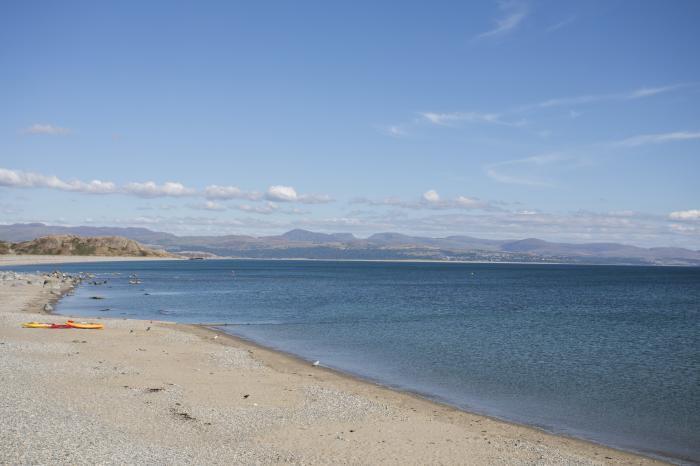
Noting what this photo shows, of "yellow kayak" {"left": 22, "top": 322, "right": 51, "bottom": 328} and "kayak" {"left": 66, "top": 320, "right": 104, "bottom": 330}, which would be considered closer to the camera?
"yellow kayak" {"left": 22, "top": 322, "right": 51, "bottom": 328}

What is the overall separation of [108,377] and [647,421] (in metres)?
19.9

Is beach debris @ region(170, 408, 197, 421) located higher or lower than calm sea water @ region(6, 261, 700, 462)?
higher

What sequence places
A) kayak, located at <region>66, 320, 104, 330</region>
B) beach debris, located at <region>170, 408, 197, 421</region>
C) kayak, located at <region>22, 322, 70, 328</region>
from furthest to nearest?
1. kayak, located at <region>66, 320, 104, 330</region>
2. kayak, located at <region>22, 322, 70, 328</region>
3. beach debris, located at <region>170, 408, 197, 421</region>

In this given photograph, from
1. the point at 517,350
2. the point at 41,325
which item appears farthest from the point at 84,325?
the point at 517,350

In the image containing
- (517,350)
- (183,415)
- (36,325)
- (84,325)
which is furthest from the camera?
(84,325)

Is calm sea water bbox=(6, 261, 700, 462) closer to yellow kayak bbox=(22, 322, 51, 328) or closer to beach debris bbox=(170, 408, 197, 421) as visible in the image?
beach debris bbox=(170, 408, 197, 421)

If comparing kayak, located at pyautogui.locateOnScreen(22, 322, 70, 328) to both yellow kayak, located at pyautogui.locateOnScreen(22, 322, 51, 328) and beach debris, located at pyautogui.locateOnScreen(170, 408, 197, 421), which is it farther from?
beach debris, located at pyautogui.locateOnScreen(170, 408, 197, 421)

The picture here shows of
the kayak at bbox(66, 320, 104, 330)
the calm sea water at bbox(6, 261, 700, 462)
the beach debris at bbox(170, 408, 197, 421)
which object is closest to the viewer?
the beach debris at bbox(170, 408, 197, 421)

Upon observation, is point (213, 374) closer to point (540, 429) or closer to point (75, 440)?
point (75, 440)

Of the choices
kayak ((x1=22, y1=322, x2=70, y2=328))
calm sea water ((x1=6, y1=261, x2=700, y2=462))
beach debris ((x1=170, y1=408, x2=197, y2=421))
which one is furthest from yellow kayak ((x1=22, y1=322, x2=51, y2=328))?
beach debris ((x1=170, y1=408, x2=197, y2=421))

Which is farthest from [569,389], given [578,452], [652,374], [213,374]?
[213,374]

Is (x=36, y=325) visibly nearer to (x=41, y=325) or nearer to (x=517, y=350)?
(x=41, y=325)

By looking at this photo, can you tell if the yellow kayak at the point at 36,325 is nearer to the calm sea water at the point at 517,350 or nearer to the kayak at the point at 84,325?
the kayak at the point at 84,325

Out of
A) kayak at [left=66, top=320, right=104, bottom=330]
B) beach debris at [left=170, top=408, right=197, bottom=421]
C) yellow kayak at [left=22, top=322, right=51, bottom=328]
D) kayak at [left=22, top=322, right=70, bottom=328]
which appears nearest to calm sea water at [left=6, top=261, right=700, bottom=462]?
kayak at [left=66, top=320, right=104, bottom=330]
